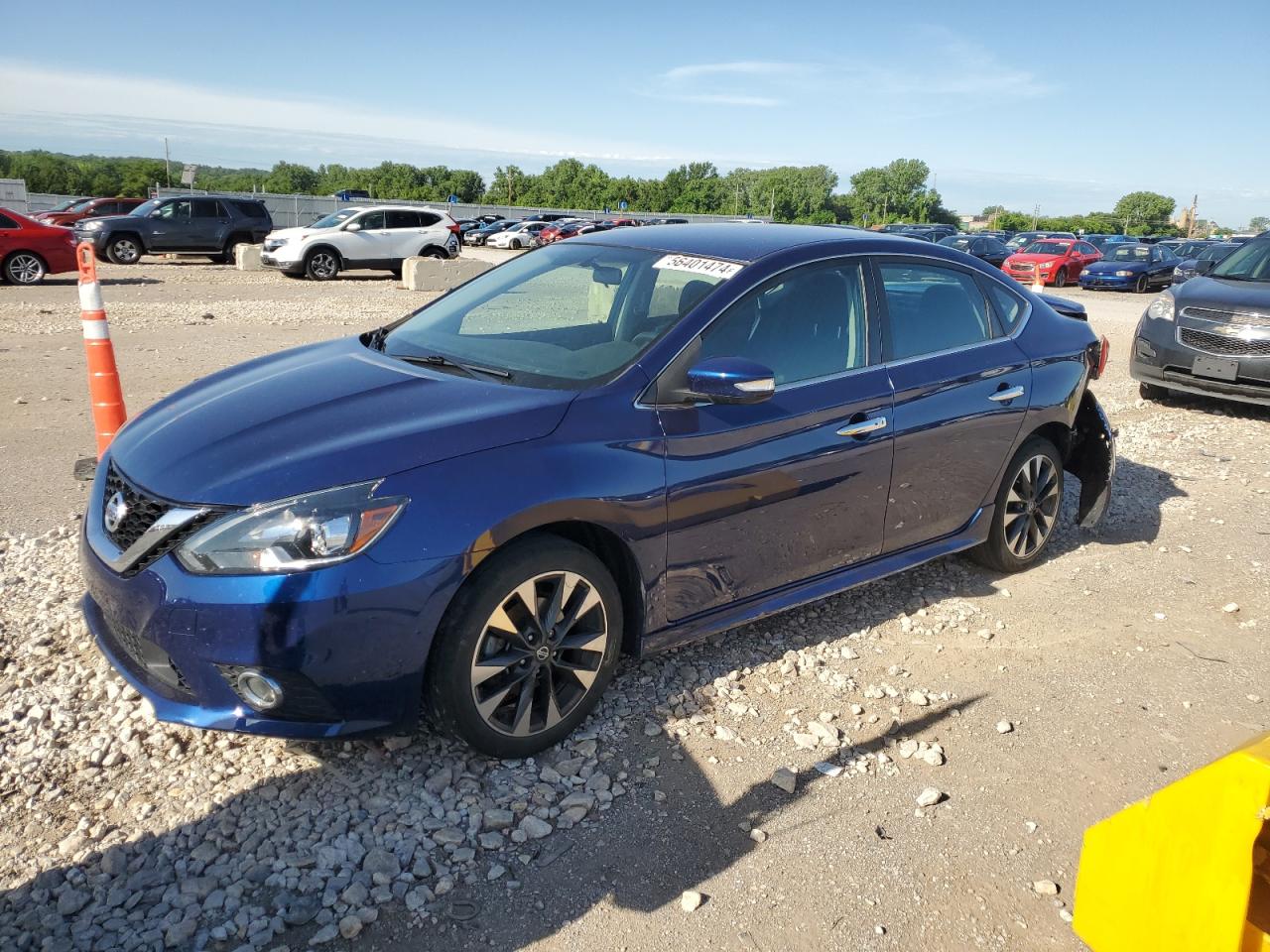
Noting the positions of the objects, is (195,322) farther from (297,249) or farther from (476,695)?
(476,695)

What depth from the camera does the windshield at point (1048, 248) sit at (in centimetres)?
3112

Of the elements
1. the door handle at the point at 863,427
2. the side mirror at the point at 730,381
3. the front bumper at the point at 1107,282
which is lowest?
the front bumper at the point at 1107,282

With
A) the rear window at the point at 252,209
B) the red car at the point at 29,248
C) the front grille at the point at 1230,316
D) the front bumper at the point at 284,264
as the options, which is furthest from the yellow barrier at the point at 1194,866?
the rear window at the point at 252,209

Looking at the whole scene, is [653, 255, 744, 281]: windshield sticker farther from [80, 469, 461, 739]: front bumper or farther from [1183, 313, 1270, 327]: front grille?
[1183, 313, 1270, 327]: front grille

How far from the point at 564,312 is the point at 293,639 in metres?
2.02

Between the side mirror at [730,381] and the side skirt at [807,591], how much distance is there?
83 centimetres

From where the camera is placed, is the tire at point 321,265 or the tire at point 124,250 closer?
the tire at point 321,265

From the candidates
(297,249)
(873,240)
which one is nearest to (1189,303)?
(873,240)

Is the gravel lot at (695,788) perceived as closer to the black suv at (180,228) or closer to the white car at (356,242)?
the white car at (356,242)

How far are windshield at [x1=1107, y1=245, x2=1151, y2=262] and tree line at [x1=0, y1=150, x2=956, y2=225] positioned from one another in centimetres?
5876

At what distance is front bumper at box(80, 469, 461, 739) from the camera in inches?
107

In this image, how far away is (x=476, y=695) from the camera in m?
3.06

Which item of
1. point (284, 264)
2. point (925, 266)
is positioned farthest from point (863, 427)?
point (284, 264)

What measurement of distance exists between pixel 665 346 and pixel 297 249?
64.1ft
